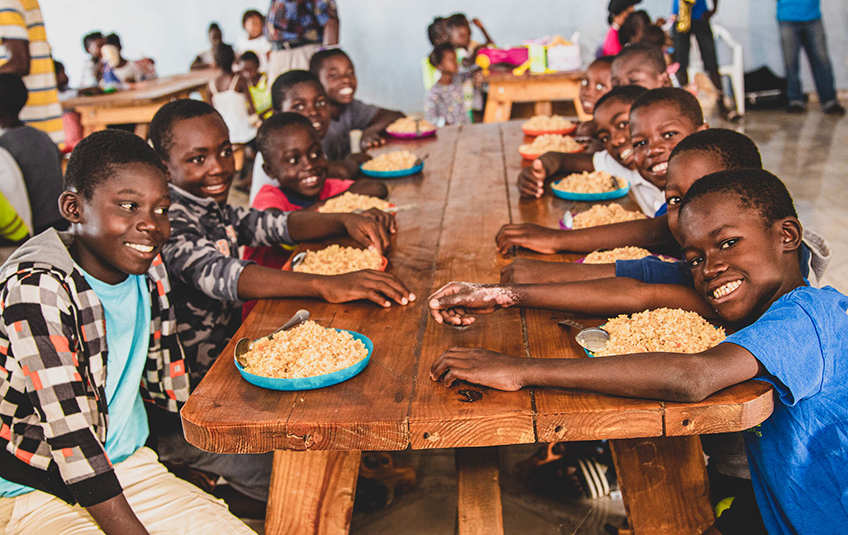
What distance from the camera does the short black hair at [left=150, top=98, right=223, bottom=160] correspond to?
2090 millimetres

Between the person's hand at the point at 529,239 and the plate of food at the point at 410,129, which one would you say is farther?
the plate of food at the point at 410,129

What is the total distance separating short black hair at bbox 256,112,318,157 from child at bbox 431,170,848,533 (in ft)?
5.24

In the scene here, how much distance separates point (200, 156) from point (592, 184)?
131 centimetres

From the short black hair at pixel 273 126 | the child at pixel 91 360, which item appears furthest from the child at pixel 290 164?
the child at pixel 91 360

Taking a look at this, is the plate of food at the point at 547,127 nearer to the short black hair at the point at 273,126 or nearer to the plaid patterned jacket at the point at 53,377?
the short black hair at the point at 273,126

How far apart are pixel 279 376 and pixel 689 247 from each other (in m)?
0.85

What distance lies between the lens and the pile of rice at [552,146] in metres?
2.97

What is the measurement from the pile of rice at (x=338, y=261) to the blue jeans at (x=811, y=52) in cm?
682

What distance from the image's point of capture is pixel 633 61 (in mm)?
3244

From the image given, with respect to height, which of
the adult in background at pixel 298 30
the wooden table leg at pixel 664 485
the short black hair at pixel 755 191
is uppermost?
the adult in background at pixel 298 30

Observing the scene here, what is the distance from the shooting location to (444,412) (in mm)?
1139

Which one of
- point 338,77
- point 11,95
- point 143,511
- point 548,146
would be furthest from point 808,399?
point 11,95

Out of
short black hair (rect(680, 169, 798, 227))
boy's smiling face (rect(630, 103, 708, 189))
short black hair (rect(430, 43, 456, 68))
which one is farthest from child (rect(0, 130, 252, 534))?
short black hair (rect(430, 43, 456, 68))

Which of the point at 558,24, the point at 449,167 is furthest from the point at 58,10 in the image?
the point at 449,167
